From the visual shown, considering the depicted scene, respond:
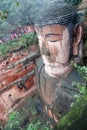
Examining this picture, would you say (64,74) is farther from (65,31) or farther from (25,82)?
(25,82)

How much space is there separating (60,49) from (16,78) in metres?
1.19

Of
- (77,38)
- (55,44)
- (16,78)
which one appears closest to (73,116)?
(55,44)

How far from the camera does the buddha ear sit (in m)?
3.20

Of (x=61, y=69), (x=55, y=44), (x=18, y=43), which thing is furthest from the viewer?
(x=18, y=43)

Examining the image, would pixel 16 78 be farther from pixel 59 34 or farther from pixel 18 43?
pixel 59 34

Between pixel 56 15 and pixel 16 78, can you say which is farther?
pixel 16 78

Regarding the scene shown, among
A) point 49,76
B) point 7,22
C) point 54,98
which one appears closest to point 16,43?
point 49,76

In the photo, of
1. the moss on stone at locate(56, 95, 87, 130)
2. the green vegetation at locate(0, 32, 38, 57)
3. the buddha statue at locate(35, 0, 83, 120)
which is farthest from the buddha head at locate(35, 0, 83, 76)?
the moss on stone at locate(56, 95, 87, 130)

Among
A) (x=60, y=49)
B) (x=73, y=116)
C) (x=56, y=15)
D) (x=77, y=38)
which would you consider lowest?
(x=60, y=49)

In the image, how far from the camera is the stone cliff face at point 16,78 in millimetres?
3965

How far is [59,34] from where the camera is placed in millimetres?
3166

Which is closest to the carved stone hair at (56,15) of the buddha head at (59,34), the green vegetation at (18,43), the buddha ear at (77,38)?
the buddha head at (59,34)

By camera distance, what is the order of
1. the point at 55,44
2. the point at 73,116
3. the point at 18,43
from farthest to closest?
the point at 18,43
the point at 55,44
the point at 73,116

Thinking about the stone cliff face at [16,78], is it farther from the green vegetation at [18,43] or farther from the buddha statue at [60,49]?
the buddha statue at [60,49]
